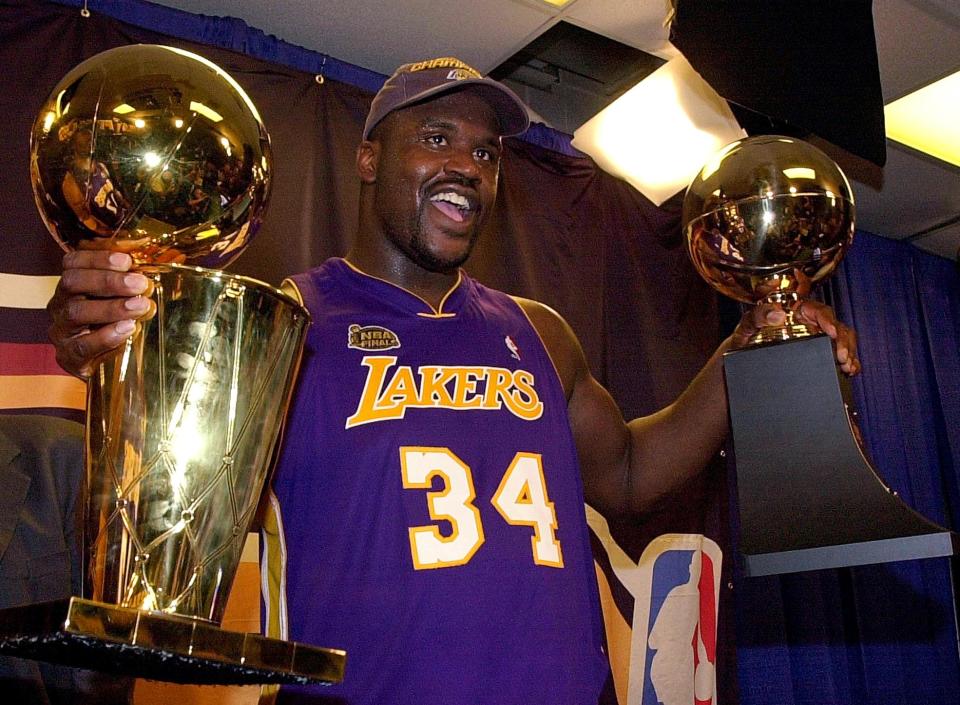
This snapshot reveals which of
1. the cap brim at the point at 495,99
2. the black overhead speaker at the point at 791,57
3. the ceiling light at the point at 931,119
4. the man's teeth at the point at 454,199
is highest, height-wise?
the ceiling light at the point at 931,119

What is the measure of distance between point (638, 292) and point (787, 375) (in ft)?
6.24

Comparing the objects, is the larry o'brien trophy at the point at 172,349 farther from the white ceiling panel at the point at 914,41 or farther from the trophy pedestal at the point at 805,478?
the white ceiling panel at the point at 914,41

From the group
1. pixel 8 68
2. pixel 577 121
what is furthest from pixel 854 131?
pixel 8 68

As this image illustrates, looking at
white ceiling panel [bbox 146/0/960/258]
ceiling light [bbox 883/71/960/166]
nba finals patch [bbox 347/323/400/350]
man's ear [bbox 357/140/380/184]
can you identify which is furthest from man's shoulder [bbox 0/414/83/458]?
ceiling light [bbox 883/71/960/166]

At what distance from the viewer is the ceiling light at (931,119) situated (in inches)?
129

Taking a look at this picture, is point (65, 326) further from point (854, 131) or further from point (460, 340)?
point (854, 131)

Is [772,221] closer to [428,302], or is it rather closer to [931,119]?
[428,302]

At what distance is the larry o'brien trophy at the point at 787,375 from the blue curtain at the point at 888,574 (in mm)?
2141

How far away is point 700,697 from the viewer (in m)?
3.05

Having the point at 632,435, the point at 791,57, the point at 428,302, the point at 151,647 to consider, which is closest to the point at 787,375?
the point at 632,435

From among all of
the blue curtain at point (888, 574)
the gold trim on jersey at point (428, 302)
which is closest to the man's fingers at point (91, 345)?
the gold trim on jersey at point (428, 302)

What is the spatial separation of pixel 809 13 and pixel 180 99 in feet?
5.87

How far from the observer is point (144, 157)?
0.97 metres

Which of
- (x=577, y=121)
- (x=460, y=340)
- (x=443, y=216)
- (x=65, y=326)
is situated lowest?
(x=65, y=326)
